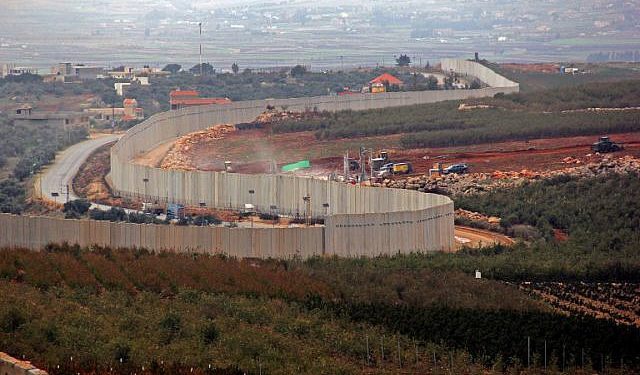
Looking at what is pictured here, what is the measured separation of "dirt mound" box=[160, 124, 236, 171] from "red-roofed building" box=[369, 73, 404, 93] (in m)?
17.9

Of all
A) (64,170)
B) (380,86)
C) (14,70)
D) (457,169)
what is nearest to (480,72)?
(380,86)

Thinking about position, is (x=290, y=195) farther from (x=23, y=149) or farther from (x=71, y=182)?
(x=23, y=149)

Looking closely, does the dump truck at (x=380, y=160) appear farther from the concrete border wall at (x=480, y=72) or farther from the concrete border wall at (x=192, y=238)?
the concrete border wall at (x=480, y=72)

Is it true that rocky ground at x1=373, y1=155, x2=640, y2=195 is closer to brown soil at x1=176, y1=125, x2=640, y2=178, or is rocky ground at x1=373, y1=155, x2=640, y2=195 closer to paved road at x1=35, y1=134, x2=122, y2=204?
brown soil at x1=176, y1=125, x2=640, y2=178

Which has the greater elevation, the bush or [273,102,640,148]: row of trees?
the bush

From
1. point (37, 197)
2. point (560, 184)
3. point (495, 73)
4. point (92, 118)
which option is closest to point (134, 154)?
point (37, 197)

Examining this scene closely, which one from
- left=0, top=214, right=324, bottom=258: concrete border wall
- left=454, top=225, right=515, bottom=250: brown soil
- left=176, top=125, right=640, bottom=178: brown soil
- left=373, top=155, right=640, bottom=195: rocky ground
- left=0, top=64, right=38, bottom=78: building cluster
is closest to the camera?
left=0, top=214, right=324, bottom=258: concrete border wall

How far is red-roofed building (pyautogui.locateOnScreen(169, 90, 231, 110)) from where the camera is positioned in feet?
271

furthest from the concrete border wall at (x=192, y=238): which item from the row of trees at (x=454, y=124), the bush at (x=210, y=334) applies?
the row of trees at (x=454, y=124)

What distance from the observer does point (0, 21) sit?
74.7 m

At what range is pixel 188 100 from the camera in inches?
3354

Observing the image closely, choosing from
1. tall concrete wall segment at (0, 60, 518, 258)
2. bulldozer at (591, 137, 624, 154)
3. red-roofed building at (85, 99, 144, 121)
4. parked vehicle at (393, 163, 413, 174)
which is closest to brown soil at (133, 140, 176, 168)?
tall concrete wall segment at (0, 60, 518, 258)

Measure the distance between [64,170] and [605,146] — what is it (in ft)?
60.7

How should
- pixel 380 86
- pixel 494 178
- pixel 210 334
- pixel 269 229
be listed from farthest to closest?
pixel 380 86
pixel 494 178
pixel 269 229
pixel 210 334
